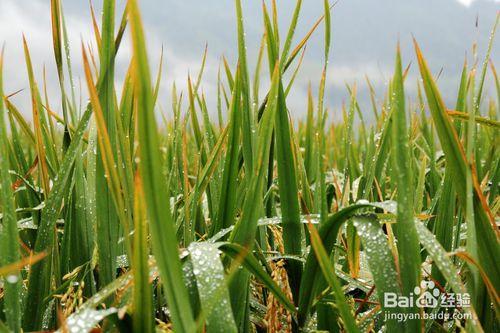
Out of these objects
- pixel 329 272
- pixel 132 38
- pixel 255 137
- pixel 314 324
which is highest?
pixel 132 38

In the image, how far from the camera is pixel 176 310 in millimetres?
435

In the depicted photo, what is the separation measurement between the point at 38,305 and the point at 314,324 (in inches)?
15.5

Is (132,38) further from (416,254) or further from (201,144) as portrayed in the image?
(201,144)

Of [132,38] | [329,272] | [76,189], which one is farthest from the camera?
[76,189]

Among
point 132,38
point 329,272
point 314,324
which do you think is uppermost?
point 132,38

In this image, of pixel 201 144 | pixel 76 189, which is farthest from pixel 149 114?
pixel 201 144

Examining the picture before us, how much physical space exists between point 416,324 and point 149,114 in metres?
0.41

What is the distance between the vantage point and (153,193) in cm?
39

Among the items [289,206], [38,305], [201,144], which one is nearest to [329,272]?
[289,206]

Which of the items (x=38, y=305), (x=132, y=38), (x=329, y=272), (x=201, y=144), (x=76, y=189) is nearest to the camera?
(x=132, y=38)

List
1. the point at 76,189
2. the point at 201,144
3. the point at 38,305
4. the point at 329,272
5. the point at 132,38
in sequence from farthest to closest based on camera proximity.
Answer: the point at 201,144, the point at 76,189, the point at 38,305, the point at 329,272, the point at 132,38

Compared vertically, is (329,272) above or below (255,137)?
below

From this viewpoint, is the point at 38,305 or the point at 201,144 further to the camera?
the point at 201,144

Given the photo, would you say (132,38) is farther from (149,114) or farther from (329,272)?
(329,272)
